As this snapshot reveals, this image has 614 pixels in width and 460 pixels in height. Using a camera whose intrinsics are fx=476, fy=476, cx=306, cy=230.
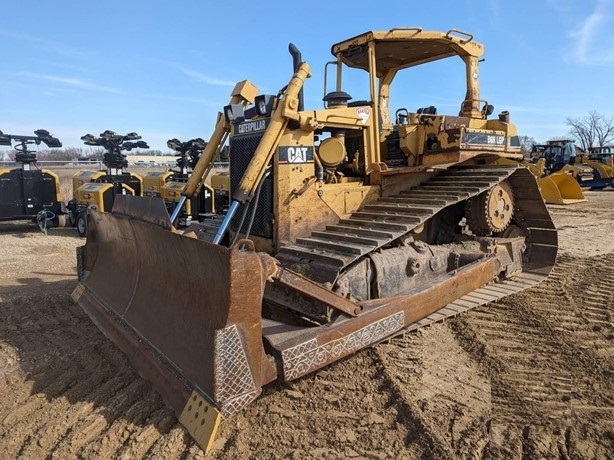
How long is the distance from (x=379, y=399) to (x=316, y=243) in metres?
1.49

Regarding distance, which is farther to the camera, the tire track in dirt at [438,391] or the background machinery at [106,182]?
the background machinery at [106,182]

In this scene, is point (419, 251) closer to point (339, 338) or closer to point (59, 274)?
point (339, 338)

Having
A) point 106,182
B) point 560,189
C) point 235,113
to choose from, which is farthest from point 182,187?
point 560,189

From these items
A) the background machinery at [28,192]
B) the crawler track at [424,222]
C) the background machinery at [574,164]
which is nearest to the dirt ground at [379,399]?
the crawler track at [424,222]

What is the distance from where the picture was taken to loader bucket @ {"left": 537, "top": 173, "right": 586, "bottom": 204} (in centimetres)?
1636

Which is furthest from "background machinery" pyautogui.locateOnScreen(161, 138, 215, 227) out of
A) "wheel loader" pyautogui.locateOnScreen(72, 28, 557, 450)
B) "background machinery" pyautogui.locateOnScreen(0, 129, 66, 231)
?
"wheel loader" pyautogui.locateOnScreen(72, 28, 557, 450)

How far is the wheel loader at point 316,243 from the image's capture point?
3.07 metres

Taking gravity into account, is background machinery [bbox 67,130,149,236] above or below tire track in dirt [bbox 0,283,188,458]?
above

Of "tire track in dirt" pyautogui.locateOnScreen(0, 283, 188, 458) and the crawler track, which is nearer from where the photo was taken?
"tire track in dirt" pyautogui.locateOnScreen(0, 283, 188, 458)

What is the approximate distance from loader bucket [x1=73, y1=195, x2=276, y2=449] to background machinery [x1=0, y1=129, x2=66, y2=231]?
30.3 ft

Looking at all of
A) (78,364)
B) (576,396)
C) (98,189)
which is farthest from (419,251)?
(98,189)

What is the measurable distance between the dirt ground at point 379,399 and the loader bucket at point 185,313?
0.61 ft

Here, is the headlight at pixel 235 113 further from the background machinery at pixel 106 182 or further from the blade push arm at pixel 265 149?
the background machinery at pixel 106 182

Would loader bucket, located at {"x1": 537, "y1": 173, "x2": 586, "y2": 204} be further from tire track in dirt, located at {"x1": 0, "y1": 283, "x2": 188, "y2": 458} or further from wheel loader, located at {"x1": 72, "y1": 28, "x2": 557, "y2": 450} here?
A: tire track in dirt, located at {"x1": 0, "y1": 283, "x2": 188, "y2": 458}
